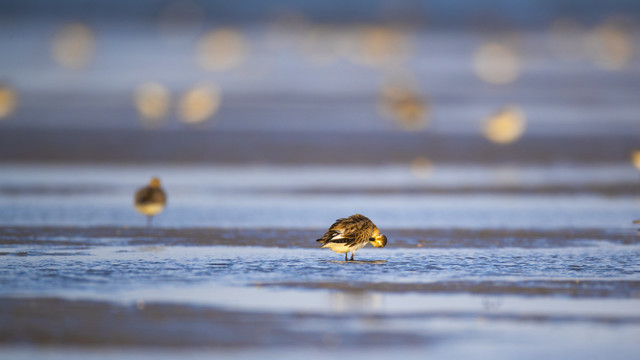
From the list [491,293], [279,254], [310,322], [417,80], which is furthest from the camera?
[417,80]

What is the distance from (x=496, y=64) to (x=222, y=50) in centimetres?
1381

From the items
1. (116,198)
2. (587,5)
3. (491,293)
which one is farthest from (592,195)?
(587,5)

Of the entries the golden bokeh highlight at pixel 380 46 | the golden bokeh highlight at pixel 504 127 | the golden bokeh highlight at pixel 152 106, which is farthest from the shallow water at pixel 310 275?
the golden bokeh highlight at pixel 380 46

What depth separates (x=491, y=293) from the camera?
418 inches

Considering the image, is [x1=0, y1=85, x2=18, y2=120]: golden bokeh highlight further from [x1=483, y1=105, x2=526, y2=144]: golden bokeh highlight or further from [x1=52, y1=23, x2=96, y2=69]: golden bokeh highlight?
[x1=52, y1=23, x2=96, y2=69]: golden bokeh highlight

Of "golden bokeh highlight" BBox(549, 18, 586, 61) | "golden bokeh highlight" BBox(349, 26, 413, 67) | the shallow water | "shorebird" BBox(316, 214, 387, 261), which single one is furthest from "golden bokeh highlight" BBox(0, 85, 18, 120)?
"golden bokeh highlight" BBox(549, 18, 586, 61)

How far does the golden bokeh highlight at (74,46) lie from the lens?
48188 mm

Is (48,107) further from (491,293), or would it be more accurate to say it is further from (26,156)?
(491,293)

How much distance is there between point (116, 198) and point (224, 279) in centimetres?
755

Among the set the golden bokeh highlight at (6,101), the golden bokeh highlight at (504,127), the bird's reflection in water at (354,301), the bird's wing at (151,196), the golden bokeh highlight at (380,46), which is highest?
the golden bokeh highlight at (380,46)

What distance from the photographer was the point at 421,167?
23.0 meters

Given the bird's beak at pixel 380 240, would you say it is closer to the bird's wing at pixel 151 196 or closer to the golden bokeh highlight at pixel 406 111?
the bird's wing at pixel 151 196

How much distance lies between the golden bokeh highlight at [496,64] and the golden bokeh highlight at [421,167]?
1825 centimetres

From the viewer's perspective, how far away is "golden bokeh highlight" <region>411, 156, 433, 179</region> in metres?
21.9
